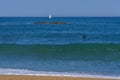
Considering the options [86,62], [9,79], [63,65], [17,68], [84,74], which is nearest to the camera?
[9,79]

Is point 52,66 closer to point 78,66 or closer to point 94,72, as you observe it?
point 78,66

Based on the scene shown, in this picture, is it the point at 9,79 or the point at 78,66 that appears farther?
the point at 78,66

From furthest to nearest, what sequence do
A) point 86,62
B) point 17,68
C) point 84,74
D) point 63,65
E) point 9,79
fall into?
1. point 86,62
2. point 63,65
3. point 17,68
4. point 84,74
5. point 9,79

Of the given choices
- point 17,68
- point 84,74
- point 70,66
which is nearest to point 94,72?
point 84,74

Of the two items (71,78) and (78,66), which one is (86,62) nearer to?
(78,66)

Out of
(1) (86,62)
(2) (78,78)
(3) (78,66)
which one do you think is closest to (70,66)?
(3) (78,66)

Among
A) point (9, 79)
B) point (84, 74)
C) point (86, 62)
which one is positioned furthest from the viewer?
point (86, 62)

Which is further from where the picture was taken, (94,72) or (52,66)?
(52,66)

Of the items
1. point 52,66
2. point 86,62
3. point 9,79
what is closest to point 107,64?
point 86,62

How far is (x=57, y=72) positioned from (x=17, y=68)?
215 centimetres

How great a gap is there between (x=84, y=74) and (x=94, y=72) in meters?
0.97

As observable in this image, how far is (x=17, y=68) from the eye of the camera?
18.2 metres

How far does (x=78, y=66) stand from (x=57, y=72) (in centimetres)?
245

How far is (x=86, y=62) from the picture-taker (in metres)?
21.1
